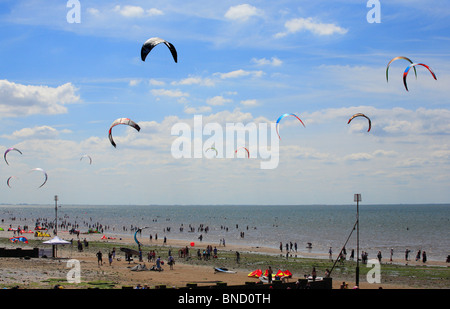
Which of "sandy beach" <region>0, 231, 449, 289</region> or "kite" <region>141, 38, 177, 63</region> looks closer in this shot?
"kite" <region>141, 38, 177, 63</region>

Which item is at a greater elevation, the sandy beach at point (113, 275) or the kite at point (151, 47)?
the kite at point (151, 47)

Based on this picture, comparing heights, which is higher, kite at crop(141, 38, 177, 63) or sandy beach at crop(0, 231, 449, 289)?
kite at crop(141, 38, 177, 63)

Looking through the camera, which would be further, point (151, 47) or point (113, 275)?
point (113, 275)

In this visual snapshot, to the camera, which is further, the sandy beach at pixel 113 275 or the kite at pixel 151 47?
the sandy beach at pixel 113 275

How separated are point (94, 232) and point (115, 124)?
2455 inches

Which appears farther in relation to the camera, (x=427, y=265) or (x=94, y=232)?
(x=94, y=232)

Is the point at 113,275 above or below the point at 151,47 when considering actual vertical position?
below

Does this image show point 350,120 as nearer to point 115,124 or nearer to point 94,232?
point 115,124
